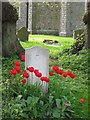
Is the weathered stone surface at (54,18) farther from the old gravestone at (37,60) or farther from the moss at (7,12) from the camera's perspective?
the old gravestone at (37,60)

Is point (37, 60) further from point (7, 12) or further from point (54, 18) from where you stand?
point (54, 18)

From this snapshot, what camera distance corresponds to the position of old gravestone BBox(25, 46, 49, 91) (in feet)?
18.8

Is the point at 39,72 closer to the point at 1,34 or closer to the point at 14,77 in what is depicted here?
the point at 14,77

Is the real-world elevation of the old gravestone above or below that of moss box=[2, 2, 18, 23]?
below

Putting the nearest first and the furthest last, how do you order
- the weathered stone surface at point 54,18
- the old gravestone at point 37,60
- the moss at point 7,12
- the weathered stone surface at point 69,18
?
1. the old gravestone at point 37,60
2. the moss at point 7,12
3. the weathered stone surface at point 54,18
4. the weathered stone surface at point 69,18

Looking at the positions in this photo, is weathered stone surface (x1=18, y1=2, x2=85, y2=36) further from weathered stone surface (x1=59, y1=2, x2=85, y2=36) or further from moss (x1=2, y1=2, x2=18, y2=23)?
moss (x1=2, y1=2, x2=18, y2=23)

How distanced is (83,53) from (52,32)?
19.4 m

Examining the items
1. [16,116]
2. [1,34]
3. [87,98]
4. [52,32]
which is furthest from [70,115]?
[52,32]

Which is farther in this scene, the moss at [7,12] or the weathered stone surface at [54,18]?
the weathered stone surface at [54,18]

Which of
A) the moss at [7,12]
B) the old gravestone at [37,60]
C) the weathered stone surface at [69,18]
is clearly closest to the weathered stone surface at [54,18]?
the weathered stone surface at [69,18]

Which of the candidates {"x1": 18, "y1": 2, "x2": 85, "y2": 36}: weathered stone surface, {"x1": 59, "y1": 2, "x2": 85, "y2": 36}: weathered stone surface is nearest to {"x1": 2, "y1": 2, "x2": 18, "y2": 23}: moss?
{"x1": 18, "y1": 2, "x2": 85, "y2": 36}: weathered stone surface

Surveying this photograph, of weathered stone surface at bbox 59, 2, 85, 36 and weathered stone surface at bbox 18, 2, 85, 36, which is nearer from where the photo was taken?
weathered stone surface at bbox 18, 2, 85, 36

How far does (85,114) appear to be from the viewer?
18.9 ft

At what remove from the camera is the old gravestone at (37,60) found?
5.72 m
